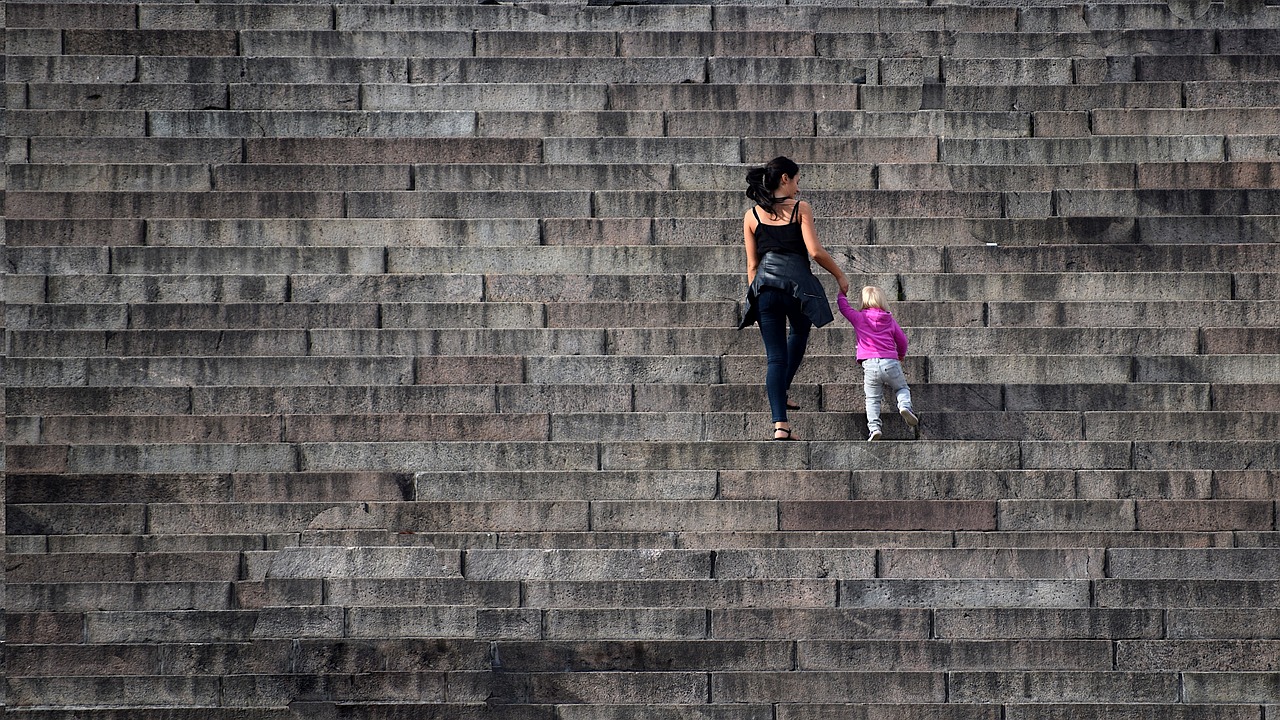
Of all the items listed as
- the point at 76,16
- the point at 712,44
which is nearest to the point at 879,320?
the point at 712,44

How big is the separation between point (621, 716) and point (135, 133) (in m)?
5.82

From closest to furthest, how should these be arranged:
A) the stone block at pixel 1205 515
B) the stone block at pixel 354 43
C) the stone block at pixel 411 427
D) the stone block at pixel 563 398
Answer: the stone block at pixel 1205 515
the stone block at pixel 411 427
the stone block at pixel 563 398
the stone block at pixel 354 43

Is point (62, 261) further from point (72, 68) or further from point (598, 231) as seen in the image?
point (598, 231)

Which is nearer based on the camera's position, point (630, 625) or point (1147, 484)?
point (630, 625)

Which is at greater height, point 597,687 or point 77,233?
point 77,233

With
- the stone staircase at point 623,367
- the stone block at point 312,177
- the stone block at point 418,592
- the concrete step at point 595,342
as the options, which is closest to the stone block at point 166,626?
the stone staircase at point 623,367

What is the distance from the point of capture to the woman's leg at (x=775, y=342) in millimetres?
8656

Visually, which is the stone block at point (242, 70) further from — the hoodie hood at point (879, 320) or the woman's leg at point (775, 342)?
the hoodie hood at point (879, 320)

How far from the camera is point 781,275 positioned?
8664 millimetres

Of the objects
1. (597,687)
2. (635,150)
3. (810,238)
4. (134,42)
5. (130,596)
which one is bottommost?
(597,687)

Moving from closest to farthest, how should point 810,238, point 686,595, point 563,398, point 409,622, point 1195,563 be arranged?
point 409,622
point 686,595
point 1195,563
point 810,238
point 563,398

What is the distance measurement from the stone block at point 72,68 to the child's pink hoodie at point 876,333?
5859mm

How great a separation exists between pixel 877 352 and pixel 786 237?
2.77 ft

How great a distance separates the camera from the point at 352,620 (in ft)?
26.1
